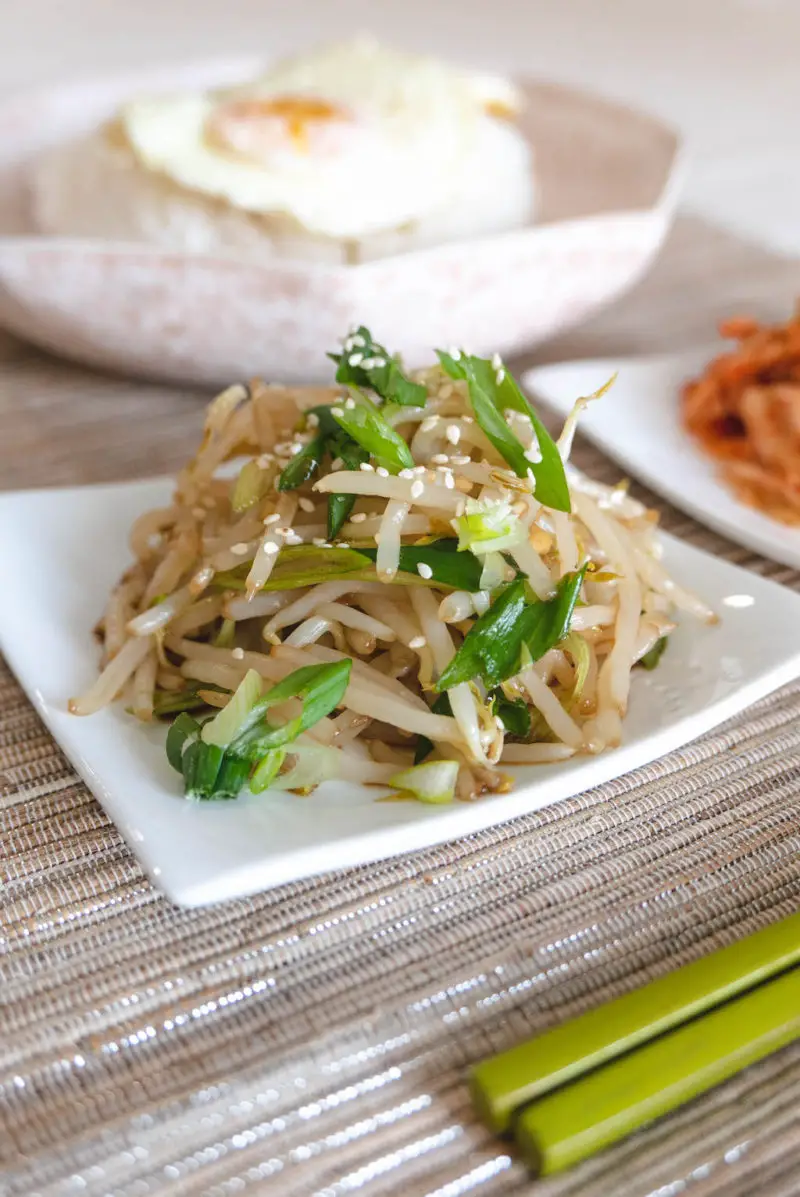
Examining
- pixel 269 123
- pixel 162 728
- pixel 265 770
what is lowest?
pixel 162 728

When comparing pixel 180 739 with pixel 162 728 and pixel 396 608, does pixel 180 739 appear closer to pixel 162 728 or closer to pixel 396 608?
pixel 162 728

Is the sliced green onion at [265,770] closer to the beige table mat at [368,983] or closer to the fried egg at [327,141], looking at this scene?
the beige table mat at [368,983]

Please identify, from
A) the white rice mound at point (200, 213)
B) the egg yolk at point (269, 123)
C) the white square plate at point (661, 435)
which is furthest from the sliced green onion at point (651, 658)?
the egg yolk at point (269, 123)

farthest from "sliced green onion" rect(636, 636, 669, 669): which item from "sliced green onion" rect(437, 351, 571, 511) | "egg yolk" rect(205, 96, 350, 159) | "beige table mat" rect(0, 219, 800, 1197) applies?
"egg yolk" rect(205, 96, 350, 159)

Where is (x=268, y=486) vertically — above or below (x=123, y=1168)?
above

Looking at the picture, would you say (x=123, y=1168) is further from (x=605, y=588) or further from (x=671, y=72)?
(x=671, y=72)

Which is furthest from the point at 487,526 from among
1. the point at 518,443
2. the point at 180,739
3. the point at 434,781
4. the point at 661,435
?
the point at 661,435

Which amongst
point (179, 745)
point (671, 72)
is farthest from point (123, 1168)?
point (671, 72)
